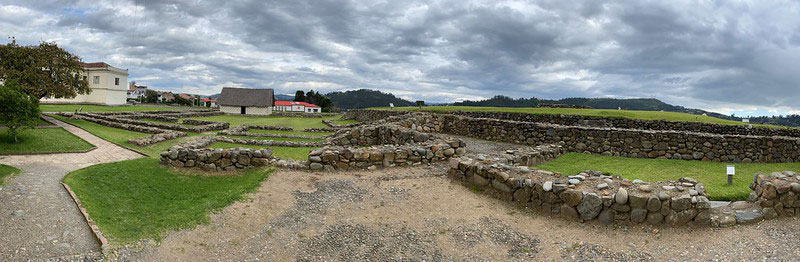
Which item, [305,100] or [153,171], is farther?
[305,100]

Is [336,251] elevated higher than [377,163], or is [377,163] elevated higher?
[377,163]

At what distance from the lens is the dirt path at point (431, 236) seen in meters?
7.73

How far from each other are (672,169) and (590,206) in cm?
743

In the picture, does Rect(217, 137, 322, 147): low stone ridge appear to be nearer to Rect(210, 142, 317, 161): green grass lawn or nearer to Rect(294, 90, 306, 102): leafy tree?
Rect(210, 142, 317, 161): green grass lawn

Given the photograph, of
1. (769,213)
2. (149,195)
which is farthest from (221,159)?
(769,213)

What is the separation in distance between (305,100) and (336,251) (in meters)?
121

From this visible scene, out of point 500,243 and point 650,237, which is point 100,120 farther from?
point 650,237

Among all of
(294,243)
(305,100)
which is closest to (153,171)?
(294,243)

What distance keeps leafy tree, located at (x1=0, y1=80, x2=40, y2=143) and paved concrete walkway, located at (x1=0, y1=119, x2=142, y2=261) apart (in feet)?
15.8

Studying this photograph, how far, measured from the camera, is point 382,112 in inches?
1607

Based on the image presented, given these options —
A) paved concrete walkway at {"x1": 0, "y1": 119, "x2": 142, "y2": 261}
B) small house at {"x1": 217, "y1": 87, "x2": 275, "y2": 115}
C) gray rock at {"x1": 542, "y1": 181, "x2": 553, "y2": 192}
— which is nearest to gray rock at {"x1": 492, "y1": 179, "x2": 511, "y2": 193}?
gray rock at {"x1": 542, "y1": 181, "x2": 553, "y2": 192}

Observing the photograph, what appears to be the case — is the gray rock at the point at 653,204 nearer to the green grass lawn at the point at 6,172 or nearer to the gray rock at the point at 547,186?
the gray rock at the point at 547,186

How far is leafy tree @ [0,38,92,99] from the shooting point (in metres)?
26.3

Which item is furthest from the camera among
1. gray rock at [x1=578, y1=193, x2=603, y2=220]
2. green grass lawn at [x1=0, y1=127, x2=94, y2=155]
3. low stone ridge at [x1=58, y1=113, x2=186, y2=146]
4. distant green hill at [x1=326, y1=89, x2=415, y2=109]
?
distant green hill at [x1=326, y1=89, x2=415, y2=109]
